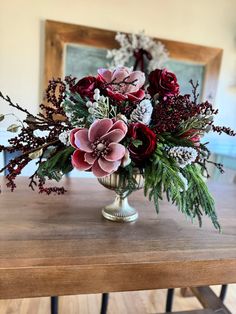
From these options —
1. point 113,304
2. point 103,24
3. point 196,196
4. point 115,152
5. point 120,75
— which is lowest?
point 113,304

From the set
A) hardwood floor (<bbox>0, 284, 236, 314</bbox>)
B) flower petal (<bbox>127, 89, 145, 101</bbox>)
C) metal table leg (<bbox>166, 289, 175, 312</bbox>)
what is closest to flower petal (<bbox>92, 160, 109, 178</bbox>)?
flower petal (<bbox>127, 89, 145, 101</bbox>)

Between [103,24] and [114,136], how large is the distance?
1863mm

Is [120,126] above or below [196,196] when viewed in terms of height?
above

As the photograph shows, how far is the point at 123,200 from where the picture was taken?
89 centimetres

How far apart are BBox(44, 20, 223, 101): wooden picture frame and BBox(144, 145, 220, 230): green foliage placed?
1692 mm

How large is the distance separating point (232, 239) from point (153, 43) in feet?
6.19

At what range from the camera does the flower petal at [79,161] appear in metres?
0.67

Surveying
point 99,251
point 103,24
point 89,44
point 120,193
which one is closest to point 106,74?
point 120,193

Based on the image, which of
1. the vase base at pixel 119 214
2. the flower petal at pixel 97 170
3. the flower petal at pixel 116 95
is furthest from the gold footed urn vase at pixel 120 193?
the flower petal at pixel 116 95

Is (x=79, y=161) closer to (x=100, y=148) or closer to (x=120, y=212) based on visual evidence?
(x=100, y=148)

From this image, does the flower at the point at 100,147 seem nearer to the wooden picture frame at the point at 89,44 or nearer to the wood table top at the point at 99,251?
the wood table top at the point at 99,251

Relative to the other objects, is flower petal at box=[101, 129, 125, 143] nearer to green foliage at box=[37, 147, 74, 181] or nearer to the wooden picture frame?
green foliage at box=[37, 147, 74, 181]

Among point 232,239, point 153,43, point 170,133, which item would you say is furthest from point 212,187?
point 153,43

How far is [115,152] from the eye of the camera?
0.66m
